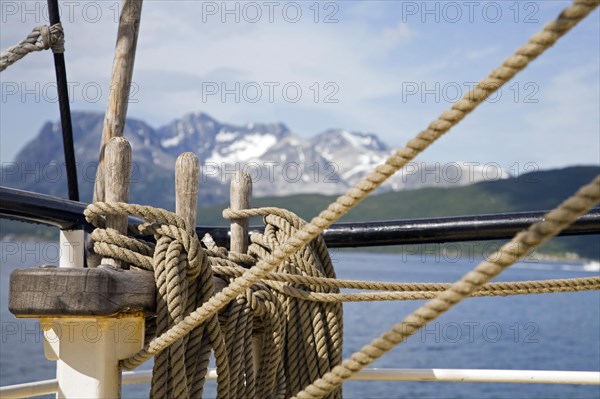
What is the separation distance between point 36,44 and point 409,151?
3.05 meters

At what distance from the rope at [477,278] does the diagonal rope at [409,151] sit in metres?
0.20

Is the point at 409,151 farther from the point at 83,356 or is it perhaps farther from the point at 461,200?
the point at 461,200

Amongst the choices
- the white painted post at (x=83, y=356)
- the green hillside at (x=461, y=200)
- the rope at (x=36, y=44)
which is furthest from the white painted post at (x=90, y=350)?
the green hillside at (x=461, y=200)

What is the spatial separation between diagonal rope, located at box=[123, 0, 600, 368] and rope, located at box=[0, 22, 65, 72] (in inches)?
99.9

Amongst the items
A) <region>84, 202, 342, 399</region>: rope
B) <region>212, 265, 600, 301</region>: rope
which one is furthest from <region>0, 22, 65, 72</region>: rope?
<region>212, 265, 600, 301</region>: rope

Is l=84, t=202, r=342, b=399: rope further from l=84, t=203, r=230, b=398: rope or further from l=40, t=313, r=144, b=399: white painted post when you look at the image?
l=40, t=313, r=144, b=399: white painted post

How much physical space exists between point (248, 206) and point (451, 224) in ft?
2.06

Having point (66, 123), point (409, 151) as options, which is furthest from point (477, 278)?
point (66, 123)

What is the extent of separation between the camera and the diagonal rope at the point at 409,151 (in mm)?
1064

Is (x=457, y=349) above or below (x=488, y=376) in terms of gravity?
below

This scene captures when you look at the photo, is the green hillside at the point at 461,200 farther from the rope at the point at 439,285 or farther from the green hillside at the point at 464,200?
the rope at the point at 439,285

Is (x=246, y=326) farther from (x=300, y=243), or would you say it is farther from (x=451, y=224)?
(x=451, y=224)

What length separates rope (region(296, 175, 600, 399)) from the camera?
1037 millimetres

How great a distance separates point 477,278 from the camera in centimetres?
115
